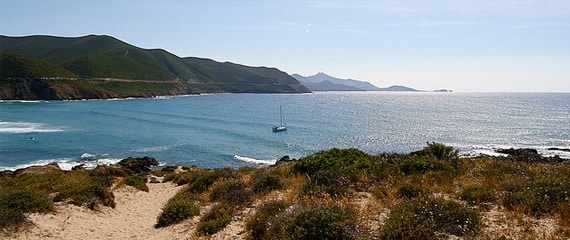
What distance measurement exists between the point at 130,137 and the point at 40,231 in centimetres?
4995

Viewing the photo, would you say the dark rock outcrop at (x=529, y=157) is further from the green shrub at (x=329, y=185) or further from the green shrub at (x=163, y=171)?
the green shrub at (x=163, y=171)

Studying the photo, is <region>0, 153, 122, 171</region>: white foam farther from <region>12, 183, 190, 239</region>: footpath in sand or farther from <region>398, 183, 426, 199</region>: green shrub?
<region>398, 183, 426, 199</region>: green shrub

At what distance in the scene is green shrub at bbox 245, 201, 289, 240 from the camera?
834 centimetres

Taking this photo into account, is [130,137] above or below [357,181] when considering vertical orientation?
below

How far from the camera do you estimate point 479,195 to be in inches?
365

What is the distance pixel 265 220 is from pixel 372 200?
3.41 m

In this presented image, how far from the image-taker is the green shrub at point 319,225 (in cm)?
689

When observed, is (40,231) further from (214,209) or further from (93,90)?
(93,90)

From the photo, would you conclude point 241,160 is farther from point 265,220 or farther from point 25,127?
point 25,127

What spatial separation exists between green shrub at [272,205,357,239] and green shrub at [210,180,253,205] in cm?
432

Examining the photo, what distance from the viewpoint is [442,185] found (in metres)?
11.0

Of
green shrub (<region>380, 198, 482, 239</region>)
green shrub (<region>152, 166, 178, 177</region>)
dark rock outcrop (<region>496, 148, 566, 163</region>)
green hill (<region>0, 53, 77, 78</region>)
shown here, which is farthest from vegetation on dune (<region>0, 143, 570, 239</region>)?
green hill (<region>0, 53, 77, 78</region>)

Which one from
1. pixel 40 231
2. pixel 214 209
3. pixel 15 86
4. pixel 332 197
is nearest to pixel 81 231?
pixel 40 231

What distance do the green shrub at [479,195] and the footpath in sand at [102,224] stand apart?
816 cm
